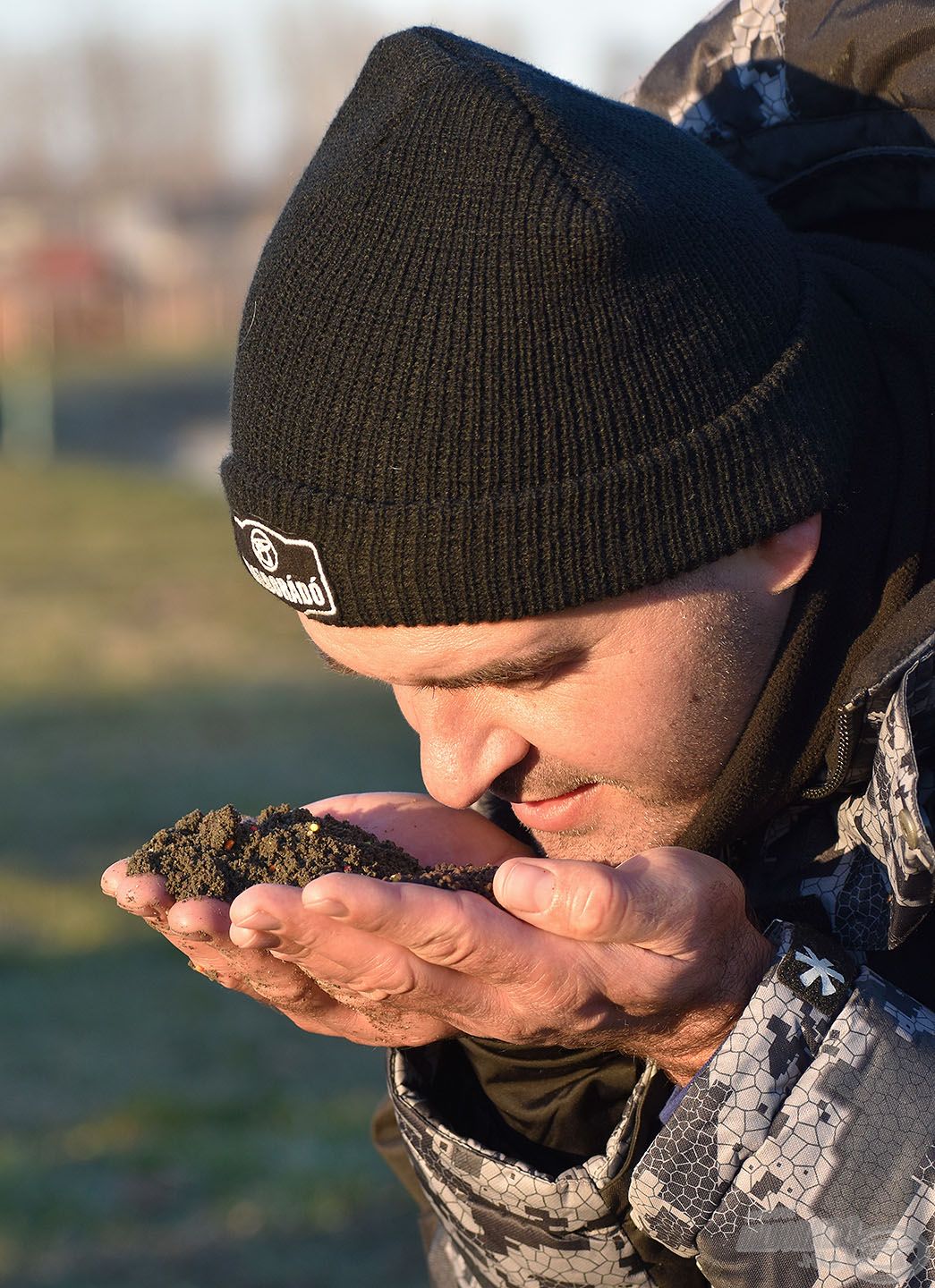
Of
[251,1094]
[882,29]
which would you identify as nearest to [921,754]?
[882,29]

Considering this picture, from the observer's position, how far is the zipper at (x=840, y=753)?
2.09m

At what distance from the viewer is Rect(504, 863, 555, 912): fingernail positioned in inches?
73.2

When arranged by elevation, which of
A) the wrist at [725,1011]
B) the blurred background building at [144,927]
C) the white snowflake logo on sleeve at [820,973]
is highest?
the white snowflake logo on sleeve at [820,973]

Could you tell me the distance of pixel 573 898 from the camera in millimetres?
1850

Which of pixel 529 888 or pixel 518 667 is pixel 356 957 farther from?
pixel 518 667

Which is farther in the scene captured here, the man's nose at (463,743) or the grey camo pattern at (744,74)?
the grey camo pattern at (744,74)

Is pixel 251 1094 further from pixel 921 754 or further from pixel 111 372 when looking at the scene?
pixel 111 372

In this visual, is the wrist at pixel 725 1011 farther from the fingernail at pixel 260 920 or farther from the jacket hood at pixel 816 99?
the jacket hood at pixel 816 99

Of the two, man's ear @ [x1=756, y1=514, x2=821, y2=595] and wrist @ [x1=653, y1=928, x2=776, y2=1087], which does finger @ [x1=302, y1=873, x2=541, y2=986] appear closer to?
wrist @ [x1=653, y1=928, x2=776, y2=1087]

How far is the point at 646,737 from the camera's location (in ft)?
7.25

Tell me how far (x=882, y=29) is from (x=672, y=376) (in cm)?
90

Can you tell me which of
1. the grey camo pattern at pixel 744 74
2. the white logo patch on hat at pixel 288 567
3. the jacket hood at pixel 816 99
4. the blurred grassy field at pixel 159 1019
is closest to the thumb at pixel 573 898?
the white logo patch on hat at pixel 288 567

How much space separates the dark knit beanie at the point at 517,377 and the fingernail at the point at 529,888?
16.1 inches

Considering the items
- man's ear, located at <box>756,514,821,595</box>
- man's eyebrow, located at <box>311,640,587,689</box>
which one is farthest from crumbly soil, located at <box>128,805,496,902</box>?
man's ear, located at <box>756,514,821,595</box>
